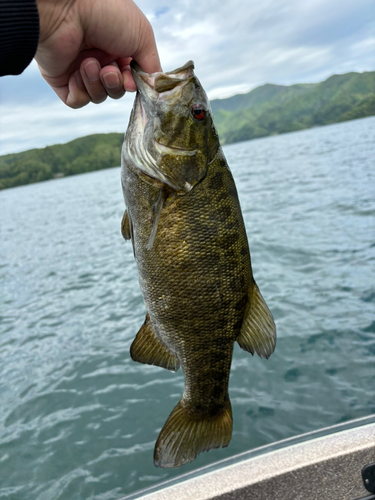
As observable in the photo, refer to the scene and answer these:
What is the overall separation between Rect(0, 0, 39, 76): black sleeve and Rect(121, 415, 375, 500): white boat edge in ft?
9.29

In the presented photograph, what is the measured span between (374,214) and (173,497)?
13.2 m

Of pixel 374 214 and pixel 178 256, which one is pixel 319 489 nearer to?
pixel 178 256

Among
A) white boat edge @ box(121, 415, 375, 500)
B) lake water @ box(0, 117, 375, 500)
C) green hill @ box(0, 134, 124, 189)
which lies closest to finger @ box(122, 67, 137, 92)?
white boat edge @ box(121, 415, 375, 500)

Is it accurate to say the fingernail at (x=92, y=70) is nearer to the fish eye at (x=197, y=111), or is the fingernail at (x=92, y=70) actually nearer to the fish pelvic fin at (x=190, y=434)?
the fish eye at (x=197, y=111)

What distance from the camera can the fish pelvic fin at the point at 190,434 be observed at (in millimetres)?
2146

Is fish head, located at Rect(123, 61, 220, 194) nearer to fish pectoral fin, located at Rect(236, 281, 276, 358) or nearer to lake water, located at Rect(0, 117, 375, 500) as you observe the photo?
fish pectoral fin, located at Rect(236, 281, 276, 358)

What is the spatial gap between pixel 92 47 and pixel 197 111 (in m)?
0.71

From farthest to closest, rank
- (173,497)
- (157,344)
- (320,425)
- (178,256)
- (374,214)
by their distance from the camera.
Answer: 1. (374,214)
2. (320,425)
3. (173,497)
4. (157,344)
5. (178,256)

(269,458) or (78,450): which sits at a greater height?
(269,458)

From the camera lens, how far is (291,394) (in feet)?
19.9

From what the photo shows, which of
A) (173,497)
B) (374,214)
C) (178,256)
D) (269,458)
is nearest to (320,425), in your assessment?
(269,458)

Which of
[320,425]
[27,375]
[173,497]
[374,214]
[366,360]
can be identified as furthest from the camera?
[374,214]

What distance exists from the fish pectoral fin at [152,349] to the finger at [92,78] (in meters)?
1.30

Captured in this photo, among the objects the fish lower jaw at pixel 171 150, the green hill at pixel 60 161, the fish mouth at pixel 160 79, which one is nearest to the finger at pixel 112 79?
the fish mouth at pixel 160 79
